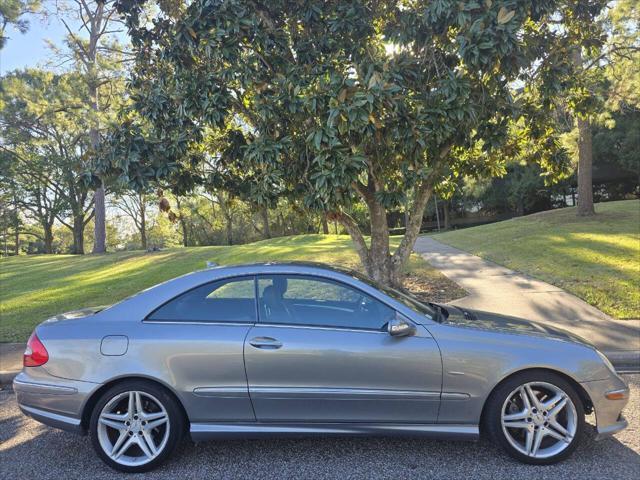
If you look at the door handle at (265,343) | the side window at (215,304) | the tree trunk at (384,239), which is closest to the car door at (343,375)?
the door handle at (265,343)

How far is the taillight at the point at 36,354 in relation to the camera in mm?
3303

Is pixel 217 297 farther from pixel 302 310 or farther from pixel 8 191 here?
pixel 8 191

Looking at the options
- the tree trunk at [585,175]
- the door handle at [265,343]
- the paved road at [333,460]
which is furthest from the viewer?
the tree trunk at [585,175]

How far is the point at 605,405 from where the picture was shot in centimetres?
320

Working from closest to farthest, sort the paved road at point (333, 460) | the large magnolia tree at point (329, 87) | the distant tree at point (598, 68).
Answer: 1. the paved road at point (333, 460)
2. the large magnolia tree at point (329, 87)
3. the distant tree at point (598, 68)

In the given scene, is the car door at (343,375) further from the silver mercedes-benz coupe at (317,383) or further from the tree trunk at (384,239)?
the tree trunk at (384,239)

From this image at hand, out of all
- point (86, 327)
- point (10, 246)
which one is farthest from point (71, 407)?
point (10, 246)

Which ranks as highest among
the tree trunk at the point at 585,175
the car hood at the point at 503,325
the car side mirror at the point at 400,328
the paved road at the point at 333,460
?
the tree trunk at the point at 585,175

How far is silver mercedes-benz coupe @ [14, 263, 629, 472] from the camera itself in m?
3.15

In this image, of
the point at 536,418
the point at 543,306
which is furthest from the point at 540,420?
the point at 543,306

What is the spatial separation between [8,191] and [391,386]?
40809 millimetres

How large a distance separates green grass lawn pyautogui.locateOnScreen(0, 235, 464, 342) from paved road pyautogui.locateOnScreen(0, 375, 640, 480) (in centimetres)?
421

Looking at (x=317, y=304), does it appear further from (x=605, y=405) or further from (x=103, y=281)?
(x=103, y=281)

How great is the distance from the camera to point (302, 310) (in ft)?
11.3
